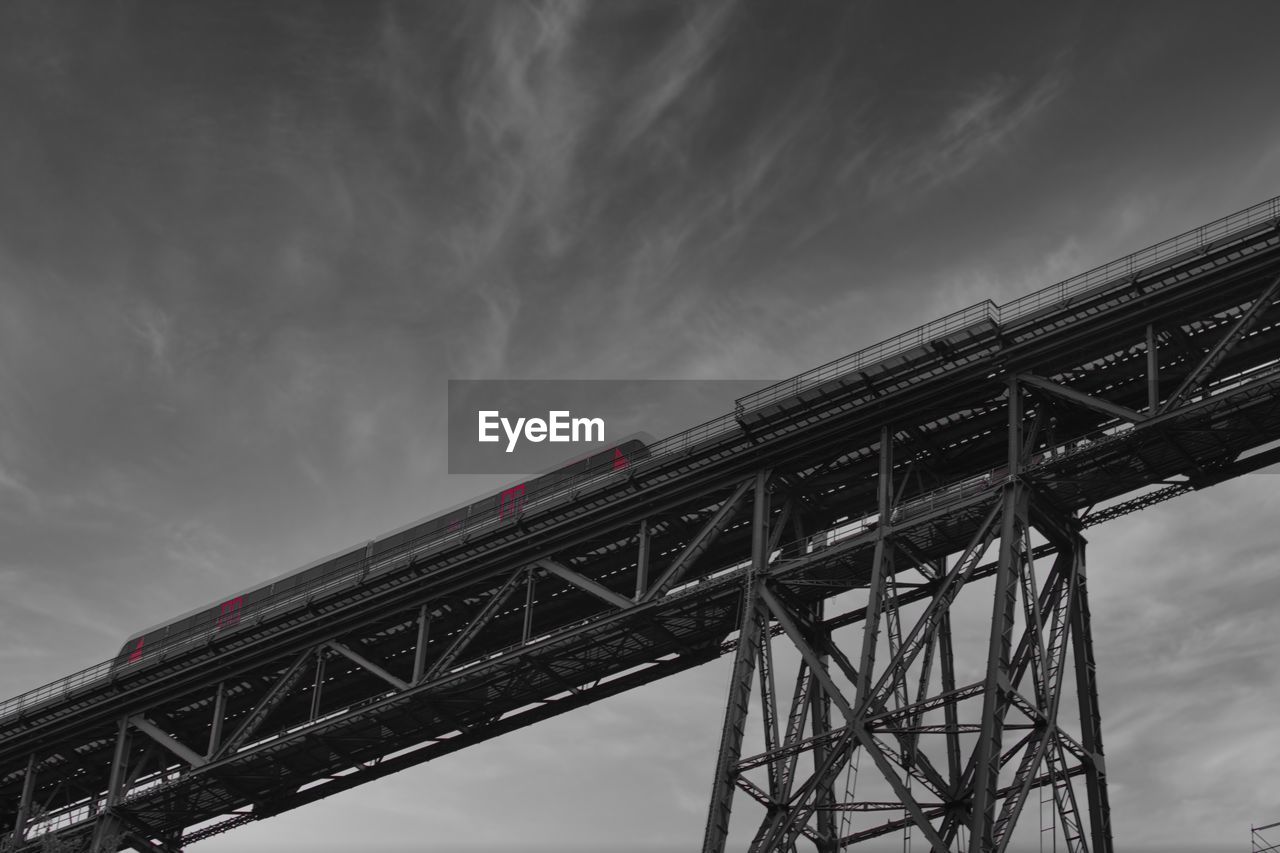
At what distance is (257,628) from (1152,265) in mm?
32141

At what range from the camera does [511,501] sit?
48.6 metres

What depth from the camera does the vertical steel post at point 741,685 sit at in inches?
1452

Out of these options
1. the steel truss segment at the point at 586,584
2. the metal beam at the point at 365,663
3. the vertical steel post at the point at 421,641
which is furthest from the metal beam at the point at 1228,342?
the metal beam at the point at 365,663

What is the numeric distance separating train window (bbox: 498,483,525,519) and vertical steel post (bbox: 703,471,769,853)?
31.6 ft

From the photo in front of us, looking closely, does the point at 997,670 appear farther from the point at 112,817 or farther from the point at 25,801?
the point at 25,801

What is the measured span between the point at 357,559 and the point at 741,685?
2022 cm

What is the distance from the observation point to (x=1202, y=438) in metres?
36.2

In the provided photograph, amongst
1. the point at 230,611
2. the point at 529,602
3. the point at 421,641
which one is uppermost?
the point at 230,611

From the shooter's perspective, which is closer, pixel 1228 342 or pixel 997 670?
pixel 997 670

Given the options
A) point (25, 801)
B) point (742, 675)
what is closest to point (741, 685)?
point (742, 675)

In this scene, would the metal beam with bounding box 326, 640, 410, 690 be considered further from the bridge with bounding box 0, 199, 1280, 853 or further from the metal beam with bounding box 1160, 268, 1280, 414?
the metal beam with bounding box 1160, 268, 1280, 414

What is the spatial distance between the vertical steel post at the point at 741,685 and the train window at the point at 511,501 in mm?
9625

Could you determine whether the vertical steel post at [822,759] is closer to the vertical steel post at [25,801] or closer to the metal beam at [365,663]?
the metal beam at [365,663]

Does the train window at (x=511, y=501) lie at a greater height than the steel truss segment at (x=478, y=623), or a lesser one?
greater
